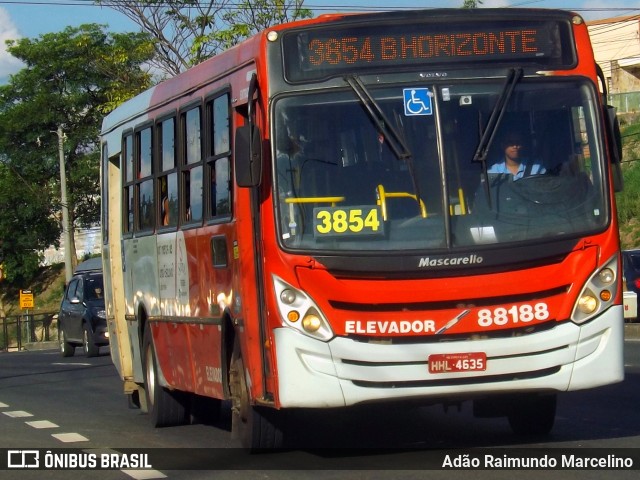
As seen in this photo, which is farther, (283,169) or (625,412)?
(625,412)

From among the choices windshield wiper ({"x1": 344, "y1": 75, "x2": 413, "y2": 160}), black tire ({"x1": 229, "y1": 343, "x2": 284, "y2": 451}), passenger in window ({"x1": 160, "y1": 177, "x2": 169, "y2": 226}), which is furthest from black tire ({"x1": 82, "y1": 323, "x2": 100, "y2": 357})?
windshield wiper ({"x1": 344, "y1": 75, "x2": 413, "y2": 160})

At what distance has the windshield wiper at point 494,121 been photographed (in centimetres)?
857

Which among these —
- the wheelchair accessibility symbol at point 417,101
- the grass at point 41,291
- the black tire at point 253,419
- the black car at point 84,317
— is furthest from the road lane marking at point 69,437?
the grass at point 41,291

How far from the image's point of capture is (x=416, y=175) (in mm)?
8516

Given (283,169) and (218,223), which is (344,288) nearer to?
(283,169)

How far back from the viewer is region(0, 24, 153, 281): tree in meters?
60.7

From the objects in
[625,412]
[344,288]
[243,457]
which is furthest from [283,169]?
[625,412]

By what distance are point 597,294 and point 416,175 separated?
1.41 m

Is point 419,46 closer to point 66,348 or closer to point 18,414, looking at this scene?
point 18,414

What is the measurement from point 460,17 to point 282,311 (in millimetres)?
2344

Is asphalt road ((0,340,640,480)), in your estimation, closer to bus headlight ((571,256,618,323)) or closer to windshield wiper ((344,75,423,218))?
bus headlight ((571,256,618,323))

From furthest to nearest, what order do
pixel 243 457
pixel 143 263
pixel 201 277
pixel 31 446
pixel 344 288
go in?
pixel 143 263, pixel 31 446, pixel 201 277, pixel 243 457, pixel 344 288

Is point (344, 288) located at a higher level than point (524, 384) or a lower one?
higher

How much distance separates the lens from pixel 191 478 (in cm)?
859
